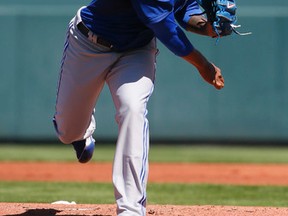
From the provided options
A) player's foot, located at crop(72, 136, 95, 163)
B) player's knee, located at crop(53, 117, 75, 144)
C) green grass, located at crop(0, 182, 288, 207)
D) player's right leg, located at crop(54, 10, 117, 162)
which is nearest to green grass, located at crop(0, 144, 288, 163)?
green grass, located at crop(0, 182, 288, 207)

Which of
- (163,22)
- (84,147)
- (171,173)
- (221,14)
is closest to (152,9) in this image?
(163,22)

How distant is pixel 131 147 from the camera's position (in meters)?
4.10

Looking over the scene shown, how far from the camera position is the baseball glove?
Answer: 4.23 m

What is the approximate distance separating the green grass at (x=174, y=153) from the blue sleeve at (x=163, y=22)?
270 inches

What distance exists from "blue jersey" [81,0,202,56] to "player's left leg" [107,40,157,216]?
218 millimetres

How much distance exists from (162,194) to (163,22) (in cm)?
365

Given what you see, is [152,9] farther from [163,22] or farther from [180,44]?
[180,44]

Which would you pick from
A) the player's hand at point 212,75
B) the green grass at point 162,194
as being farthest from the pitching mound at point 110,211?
the green grass at point 162,194

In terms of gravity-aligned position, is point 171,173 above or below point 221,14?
below

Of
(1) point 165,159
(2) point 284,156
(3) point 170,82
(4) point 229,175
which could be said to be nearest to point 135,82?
(4) point 229,175

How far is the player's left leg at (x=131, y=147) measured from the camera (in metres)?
4.09

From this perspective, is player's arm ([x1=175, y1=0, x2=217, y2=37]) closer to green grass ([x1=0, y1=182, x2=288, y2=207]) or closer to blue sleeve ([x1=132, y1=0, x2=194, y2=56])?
blue sleeve ([x1=132, y1=0, x2=194, y2=56])

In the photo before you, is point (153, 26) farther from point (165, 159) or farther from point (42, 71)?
point (42, 71)

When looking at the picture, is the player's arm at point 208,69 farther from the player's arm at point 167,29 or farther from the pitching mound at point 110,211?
the pitching mound at point 110,211
